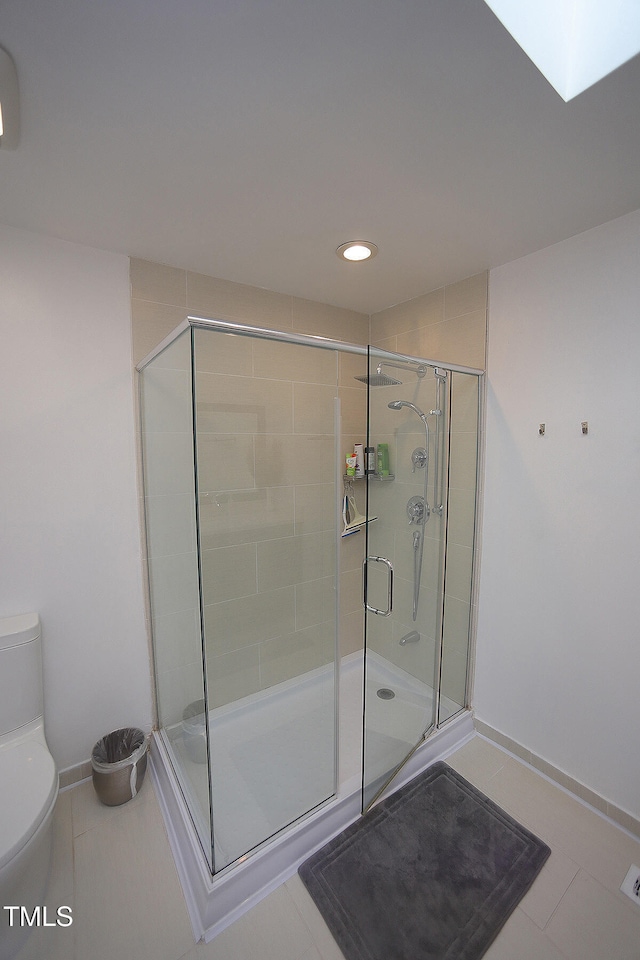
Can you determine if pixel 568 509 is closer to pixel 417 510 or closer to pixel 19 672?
pixel 417 510

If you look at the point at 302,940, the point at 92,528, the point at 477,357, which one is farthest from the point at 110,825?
the point at 477,357

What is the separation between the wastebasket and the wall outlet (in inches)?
73.6

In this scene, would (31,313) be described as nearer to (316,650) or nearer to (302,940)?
(316,650)

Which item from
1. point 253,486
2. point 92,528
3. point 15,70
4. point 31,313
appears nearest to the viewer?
point 15,70

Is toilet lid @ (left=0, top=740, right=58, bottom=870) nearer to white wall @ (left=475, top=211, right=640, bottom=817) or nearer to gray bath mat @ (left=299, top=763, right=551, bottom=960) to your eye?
gray bath mat @ (left=299, top=763, right=551, bottom=960)

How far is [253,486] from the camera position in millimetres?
1417

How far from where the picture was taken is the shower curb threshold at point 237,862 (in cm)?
124

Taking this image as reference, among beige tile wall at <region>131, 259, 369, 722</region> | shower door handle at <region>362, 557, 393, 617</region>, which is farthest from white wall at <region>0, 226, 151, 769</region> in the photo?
shower door handle at <region>362, 557, 393, 617</region>

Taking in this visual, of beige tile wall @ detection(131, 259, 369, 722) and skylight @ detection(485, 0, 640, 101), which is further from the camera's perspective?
beige tile wall @ detection(131, 259, 369, 722)

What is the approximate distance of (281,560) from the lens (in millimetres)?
1559

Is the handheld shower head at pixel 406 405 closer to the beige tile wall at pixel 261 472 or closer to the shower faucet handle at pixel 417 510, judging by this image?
the beige tile wall at pixel 261 472

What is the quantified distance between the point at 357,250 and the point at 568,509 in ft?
4.66

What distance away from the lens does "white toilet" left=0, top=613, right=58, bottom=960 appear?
1.10 meters

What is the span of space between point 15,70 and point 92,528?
1.45m
